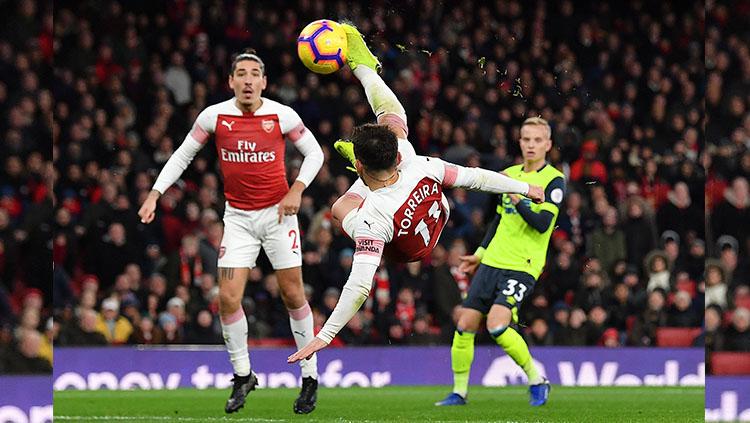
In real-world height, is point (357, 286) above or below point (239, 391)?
above

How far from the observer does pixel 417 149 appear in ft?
52.3

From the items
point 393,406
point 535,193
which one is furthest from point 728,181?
point 535,193

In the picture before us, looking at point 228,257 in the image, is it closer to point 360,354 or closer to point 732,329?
point 360,354

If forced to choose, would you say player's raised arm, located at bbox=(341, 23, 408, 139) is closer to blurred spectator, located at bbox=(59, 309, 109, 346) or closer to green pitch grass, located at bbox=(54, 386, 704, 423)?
green pitch grass, located at bbox=(54, 386, 704, 423)

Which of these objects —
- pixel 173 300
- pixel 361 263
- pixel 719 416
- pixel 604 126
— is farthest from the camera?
pixel 604 126

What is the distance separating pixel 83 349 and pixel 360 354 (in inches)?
119

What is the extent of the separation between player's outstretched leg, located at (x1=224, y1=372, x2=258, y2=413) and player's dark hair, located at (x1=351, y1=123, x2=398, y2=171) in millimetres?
2548

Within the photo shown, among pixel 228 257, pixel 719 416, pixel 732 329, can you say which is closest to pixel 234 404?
pixel 228 257

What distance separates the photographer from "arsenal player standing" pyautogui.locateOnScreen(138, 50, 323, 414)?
9.16 m

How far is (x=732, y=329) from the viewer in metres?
13.5

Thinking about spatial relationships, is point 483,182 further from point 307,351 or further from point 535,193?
point 307,351

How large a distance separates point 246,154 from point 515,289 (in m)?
2.44

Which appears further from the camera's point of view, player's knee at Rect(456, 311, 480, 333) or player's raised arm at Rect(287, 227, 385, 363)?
player's knee at Rect(456, 311, 480, 333)

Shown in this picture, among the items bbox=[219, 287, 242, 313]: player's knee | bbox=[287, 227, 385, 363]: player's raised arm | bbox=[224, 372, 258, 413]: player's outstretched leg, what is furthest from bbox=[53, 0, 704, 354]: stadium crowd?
bbox=[287, 227, 385, 363]: player's raised arm
